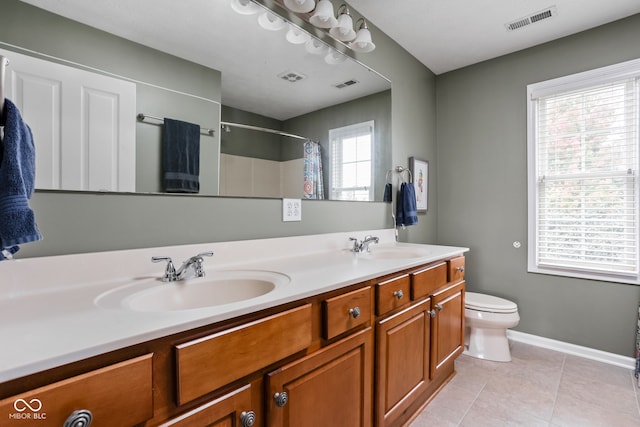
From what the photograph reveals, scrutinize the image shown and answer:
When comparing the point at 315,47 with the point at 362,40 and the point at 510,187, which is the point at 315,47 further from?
the point at 510,187

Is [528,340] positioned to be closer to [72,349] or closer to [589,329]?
[589,329]

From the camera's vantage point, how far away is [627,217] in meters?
2.17

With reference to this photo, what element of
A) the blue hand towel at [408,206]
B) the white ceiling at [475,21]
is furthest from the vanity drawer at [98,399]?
the white ceiling at [475,21]

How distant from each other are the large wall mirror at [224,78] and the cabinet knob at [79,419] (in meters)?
0.77

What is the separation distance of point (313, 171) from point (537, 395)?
1.85 m

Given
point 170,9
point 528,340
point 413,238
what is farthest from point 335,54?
point 528,340

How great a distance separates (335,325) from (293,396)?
0.26 metres

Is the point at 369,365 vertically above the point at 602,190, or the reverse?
the point at 602,190

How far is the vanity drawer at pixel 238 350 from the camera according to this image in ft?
2.32

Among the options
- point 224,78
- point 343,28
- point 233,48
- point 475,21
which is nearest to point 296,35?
point 343,28

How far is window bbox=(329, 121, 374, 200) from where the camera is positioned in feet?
6.52

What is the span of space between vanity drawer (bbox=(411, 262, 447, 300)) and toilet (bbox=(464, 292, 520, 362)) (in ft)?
2.15

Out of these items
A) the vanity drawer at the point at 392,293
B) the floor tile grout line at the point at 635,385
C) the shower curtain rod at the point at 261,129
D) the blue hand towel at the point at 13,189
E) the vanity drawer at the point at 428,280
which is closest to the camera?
the blue hand towel at the point at 13,189

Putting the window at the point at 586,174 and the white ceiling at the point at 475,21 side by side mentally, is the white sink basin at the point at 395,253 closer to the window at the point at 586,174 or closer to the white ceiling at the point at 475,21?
the window at the point at 586,174
